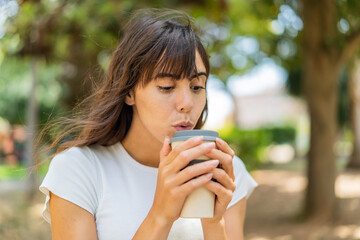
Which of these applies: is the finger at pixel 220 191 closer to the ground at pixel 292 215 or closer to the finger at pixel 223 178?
the finger at pixel 223 178

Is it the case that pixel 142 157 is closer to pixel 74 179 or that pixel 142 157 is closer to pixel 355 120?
pixel 74 179

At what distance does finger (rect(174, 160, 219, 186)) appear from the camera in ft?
4.06

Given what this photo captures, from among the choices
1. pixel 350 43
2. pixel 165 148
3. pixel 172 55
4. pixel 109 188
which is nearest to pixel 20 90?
pixel 350 43

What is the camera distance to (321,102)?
22.8 ft

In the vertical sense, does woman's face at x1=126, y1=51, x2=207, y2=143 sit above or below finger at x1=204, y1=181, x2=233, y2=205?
above

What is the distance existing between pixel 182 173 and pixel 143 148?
0.53m

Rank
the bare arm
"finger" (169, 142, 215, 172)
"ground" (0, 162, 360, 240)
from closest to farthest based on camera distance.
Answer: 1. "finger" (169, 142, 215, 172)
2. the bare arm
3. "ground" (0, 162, 360, 240)

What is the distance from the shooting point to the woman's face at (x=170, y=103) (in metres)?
1.50

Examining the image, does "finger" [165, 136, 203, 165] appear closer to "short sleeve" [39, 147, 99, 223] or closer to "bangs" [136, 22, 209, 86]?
"bangs" [136, 22, 209, 86]

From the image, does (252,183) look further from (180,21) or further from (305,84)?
(305,84)

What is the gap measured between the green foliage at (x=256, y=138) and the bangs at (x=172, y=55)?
9264 millimetres

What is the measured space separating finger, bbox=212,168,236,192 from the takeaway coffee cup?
0.15ft

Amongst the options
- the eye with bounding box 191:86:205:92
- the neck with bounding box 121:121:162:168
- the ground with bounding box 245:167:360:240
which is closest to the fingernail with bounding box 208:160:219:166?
the eye with bounding box 191:86:205:92

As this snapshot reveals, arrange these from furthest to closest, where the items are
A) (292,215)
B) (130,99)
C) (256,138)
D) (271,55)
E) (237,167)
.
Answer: (256,138)
(271,55)
(292,215)
(237,167)
(130,99)
